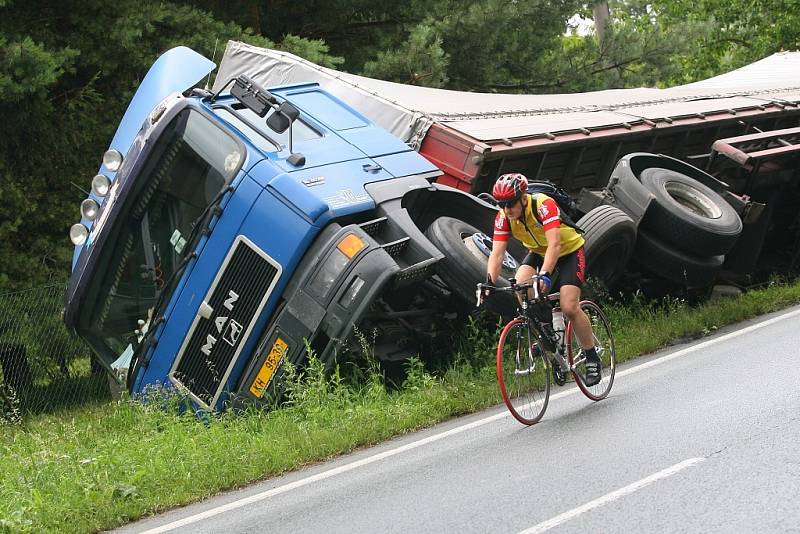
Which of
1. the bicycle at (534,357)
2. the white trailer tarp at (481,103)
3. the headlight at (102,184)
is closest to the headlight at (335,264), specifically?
the bicycle at (534,357)

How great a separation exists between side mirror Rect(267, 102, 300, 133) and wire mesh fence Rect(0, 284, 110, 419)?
19.2ft

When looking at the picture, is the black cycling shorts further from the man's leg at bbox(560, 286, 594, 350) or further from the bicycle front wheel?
the bicycle front wheel

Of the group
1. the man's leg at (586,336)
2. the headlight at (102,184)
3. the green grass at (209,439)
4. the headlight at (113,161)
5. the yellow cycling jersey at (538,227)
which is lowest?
the green grass at (209,439)

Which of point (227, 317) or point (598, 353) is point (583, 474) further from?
point (227, 317)

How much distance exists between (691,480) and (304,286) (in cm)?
355

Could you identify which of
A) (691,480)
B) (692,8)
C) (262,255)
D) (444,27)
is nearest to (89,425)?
(262,255)

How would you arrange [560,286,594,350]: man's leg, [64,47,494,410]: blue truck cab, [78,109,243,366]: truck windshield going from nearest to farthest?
1. [560,286,594,350]: man's leg
2. [64,47,494,410]: blue truck cab
3. [78,109,243,366]: truck windshield

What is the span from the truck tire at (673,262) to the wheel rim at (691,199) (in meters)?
0.61

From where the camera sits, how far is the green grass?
714 centimetres

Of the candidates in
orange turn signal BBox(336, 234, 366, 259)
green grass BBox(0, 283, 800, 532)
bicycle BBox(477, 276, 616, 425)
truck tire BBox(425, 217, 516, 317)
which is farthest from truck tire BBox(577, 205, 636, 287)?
orange turn signal BBox(336, 234, 366, 259)

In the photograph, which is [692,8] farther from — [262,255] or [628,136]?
[262,255]

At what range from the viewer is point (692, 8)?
3200 centimetres

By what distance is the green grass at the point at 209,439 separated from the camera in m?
7.14

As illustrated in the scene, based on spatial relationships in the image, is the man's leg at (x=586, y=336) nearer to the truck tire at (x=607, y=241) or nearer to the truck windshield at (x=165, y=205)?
the truck tire at (x=607, y=241)
